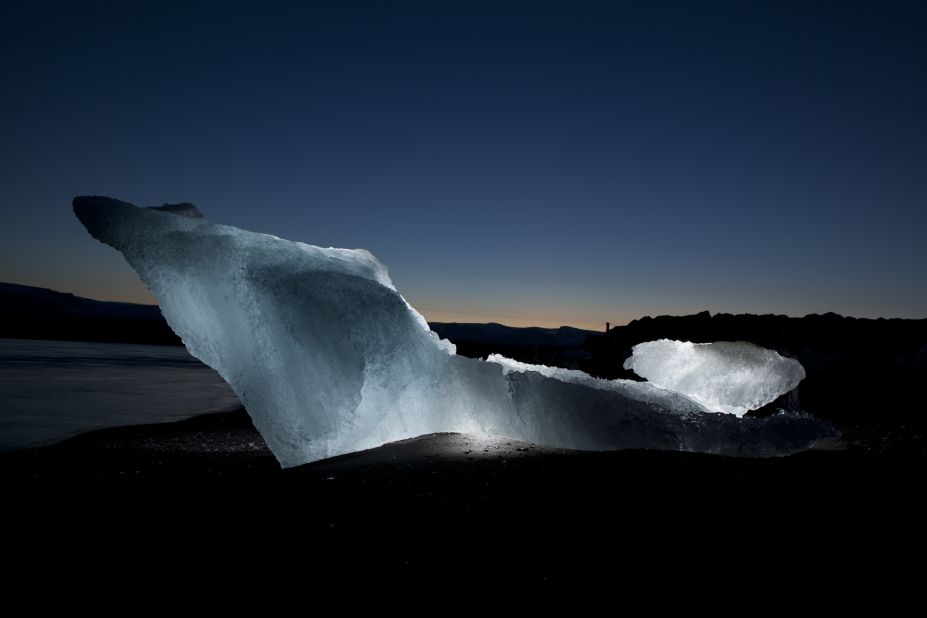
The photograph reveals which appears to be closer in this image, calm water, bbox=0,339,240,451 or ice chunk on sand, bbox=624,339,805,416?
ice chunk on sand, bbox=624,339,805,416

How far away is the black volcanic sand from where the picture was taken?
74.3 inches

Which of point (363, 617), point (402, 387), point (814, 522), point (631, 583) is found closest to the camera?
point (363, 617)

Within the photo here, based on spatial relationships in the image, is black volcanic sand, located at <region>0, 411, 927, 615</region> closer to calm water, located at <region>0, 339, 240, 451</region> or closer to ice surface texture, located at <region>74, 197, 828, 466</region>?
ice surface texture, located at <region>74, 197, 828, 466</region>

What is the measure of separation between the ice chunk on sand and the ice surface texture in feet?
7.42

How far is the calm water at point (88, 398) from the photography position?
913cm

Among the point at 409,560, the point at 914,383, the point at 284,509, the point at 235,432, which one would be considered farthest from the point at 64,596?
the point at 914,383

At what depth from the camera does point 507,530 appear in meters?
2.35

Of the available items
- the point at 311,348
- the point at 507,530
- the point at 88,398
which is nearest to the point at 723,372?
the point at 311,348

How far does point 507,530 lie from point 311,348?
2690 mm

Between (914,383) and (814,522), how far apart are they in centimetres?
876

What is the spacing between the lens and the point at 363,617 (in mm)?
1718

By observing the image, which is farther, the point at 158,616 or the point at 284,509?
the point at 284,509

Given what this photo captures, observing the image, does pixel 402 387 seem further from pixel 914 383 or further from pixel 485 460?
pixel 914 383

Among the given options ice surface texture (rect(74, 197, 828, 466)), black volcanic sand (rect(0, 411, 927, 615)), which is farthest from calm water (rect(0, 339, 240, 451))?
black volcanic sand (rect(0, 411, 927, 615))
